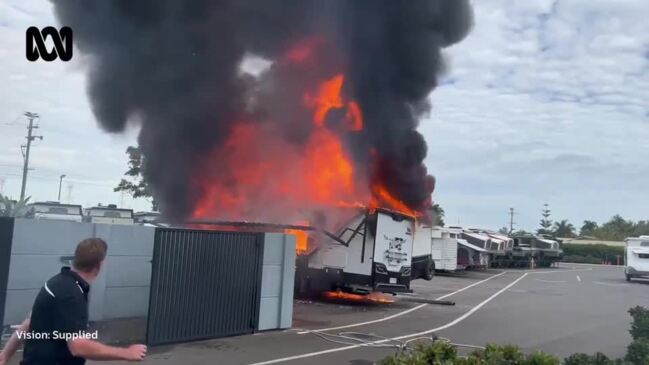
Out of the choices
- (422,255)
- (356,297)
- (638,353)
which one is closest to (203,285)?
(638,353)

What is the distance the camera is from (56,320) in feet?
10.9

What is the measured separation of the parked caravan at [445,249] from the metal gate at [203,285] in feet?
56.2

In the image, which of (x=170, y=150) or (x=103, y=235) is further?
(x=170, y=150)

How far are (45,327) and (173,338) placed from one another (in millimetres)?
5851

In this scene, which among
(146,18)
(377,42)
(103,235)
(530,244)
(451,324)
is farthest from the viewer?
(530,244)

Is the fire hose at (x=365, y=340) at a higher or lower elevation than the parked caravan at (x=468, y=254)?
lower

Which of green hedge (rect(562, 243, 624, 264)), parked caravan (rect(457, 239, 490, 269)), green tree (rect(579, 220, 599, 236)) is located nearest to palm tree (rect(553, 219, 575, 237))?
green tree (rect(579, 220, 599, 236))

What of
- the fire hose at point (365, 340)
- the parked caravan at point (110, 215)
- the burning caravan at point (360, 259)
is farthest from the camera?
the parked caravan at point (110, 215)

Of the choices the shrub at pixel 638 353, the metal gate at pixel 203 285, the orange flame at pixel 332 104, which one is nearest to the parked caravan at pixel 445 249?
the orange flame at pixel 332 104

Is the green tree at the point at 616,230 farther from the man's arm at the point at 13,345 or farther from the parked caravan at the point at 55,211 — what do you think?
the man's arm at the point at 13,345

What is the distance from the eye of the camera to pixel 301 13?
61.5 feet

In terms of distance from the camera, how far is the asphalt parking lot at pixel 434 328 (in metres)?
8.77

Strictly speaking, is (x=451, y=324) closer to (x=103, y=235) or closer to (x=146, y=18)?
(x=103, y=235)

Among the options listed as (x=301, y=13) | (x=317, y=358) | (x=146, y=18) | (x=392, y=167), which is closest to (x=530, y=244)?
(x=392, y=167)
